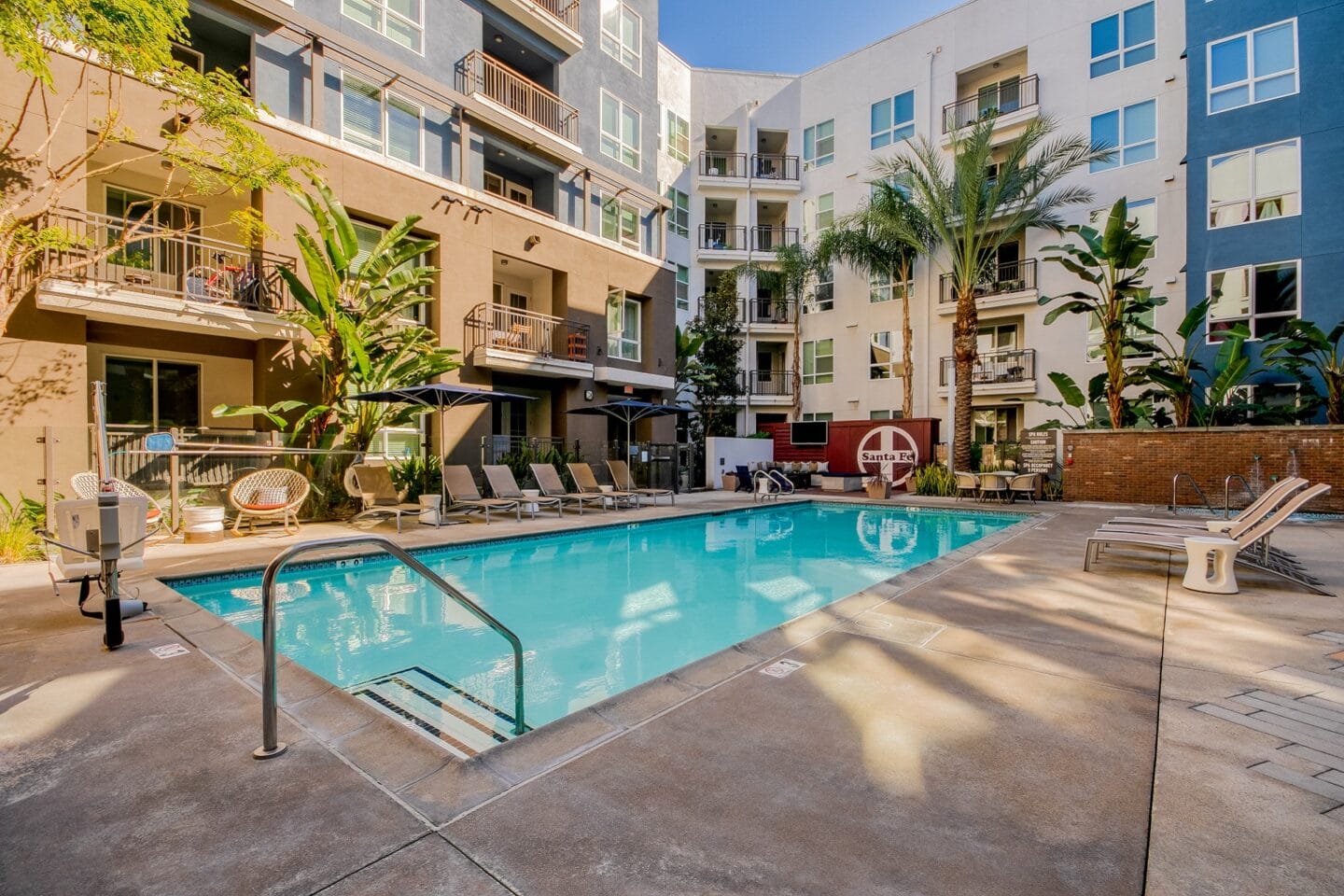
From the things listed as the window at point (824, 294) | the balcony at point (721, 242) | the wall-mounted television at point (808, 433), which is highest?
the balcony at point (721, 242)

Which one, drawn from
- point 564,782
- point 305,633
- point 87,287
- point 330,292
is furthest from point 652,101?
point 564,782

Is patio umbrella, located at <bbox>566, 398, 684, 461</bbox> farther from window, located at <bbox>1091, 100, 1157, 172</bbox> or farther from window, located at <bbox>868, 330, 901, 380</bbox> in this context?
window, located at <bbox>1091, 100, 1157, 172</bbox>

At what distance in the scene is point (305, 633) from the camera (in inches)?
225

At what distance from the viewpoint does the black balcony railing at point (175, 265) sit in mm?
10023

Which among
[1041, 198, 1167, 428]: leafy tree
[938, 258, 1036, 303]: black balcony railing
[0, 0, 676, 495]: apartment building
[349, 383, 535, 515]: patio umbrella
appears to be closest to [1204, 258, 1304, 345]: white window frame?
[1041, 198, 1167, 428]: leafy tree

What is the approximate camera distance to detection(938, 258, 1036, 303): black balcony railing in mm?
23188

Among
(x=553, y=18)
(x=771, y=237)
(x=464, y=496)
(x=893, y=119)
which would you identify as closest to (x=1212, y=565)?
(x=464, y=496)

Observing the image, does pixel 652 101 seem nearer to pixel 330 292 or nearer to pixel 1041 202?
pixel 1041 202

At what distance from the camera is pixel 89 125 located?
1040cm

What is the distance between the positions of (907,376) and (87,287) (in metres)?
24.0

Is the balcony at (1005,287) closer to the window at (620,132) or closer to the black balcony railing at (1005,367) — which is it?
the black balcony railing at (1005,367)

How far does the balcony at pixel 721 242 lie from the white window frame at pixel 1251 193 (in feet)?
55.6

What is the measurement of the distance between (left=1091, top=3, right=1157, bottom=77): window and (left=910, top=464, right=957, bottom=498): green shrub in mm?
16072

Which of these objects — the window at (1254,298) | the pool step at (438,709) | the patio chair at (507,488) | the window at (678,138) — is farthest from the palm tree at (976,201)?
the pool step at (438,709)
